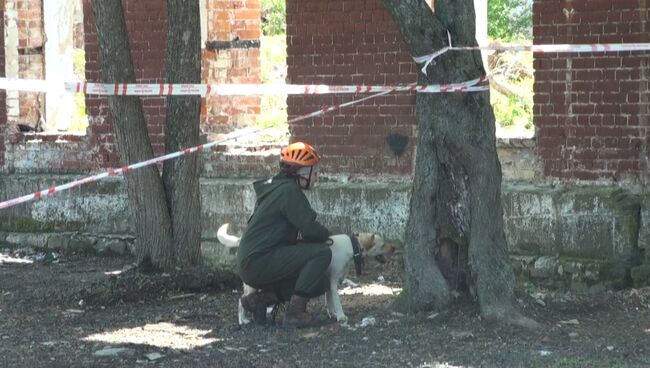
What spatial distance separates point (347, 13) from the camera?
11414 mm

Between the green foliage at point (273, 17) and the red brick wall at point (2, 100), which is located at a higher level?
the green foliage at point (273, 17)

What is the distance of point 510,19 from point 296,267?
12298mm

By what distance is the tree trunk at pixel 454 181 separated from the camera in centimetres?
826

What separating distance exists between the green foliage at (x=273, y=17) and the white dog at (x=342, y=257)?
44.7 feet

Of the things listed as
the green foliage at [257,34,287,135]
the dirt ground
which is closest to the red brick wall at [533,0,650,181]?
the dirt ground

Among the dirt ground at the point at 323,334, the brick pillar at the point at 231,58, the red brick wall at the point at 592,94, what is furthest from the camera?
the brick pillar at the point at 231,58

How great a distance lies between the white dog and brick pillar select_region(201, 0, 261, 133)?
436 centimetres

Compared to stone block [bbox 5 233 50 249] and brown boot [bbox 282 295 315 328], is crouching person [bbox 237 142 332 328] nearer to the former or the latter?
brown boot [bbox 282 295 315 328]

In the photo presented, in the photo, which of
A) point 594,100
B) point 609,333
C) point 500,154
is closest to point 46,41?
point 500,154

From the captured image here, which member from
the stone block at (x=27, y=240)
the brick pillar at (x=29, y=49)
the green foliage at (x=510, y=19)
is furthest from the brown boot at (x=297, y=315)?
the green foliage at (x=510, y=19)

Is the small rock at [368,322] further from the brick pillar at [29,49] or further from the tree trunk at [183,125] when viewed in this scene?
the brick pillar at [29,49]

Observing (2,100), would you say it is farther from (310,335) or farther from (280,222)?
(310,335)

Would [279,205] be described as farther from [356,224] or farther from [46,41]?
[46,41]

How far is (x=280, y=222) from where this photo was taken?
8.41m
